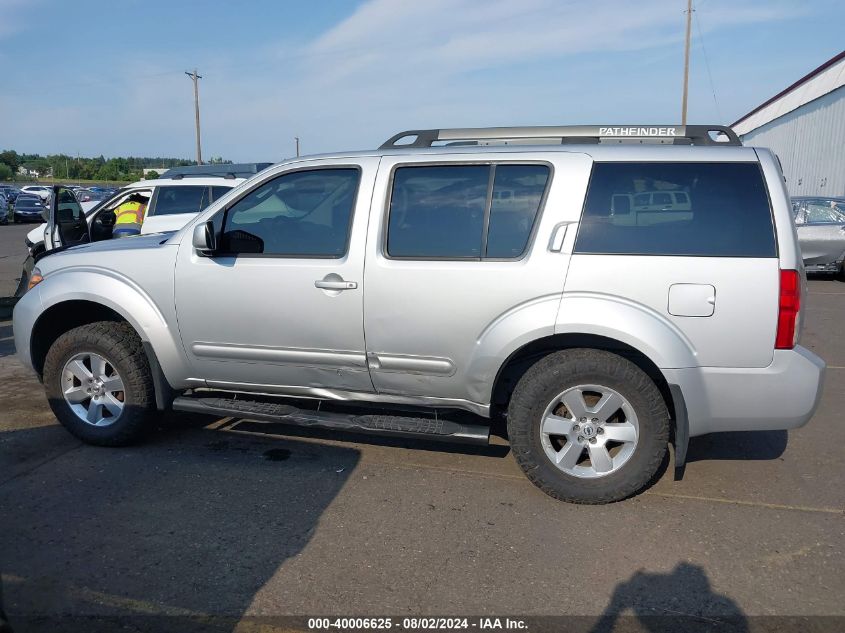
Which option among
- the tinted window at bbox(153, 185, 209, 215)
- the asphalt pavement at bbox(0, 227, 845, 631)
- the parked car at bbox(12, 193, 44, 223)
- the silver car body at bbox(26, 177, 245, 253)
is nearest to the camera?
the asphalt pavement at bbox(0, 227, 845, 631)

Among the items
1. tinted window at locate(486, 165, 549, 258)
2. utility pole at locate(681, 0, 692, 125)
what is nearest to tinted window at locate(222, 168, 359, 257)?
tinted window at locate(486, 165, 549, 258)

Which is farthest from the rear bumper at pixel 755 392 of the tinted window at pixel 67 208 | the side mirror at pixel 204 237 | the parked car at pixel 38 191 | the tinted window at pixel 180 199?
the parked car at pixel 38 191

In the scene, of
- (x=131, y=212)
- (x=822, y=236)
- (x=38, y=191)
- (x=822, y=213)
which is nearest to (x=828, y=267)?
(x=822, y=236)

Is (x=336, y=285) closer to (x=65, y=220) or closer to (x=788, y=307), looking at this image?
(x=788, y=307)

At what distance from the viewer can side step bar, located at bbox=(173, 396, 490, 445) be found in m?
4.23

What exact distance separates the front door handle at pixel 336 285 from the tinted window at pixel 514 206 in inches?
32.2

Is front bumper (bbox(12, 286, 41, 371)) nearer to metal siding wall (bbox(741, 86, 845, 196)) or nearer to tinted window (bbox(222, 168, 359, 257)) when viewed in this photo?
tinted window (bbox(222, 168, 359, 257))

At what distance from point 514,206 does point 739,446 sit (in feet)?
7.98

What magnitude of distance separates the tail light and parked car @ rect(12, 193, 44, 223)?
1406 inches

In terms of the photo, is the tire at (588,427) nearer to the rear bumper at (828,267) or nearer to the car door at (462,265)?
the car door at (462,265)

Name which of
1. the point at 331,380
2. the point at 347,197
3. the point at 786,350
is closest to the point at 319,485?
the point at 331,380

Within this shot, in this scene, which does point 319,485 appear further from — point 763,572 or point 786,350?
point 786,350

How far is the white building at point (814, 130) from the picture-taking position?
2441cm

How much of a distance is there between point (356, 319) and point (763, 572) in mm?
2476
